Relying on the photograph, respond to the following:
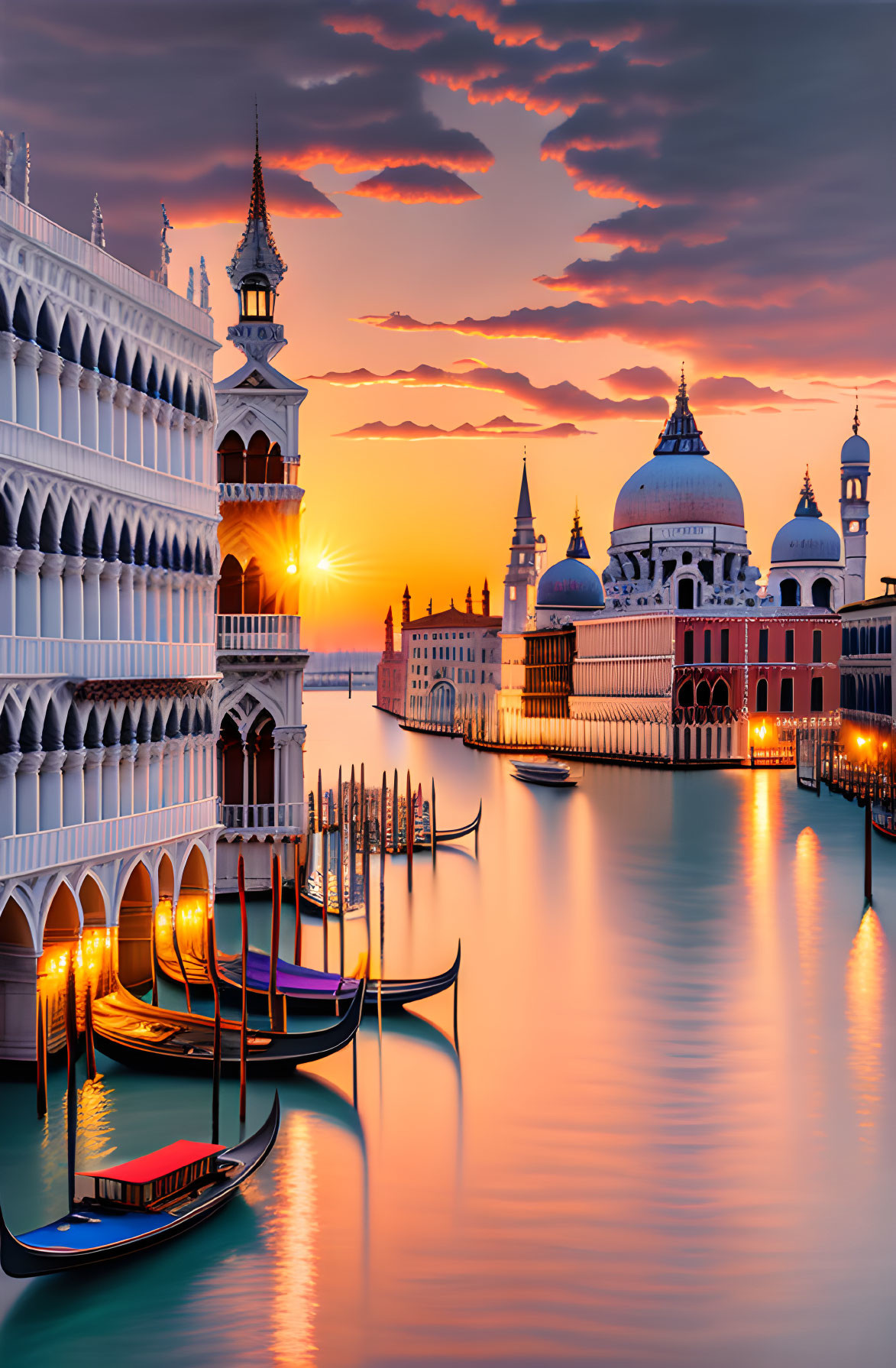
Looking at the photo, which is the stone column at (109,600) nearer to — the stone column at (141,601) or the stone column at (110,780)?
the stone column at (141,601)

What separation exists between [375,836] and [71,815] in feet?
69.3

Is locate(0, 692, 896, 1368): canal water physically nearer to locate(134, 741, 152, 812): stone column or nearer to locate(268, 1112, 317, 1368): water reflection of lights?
locate(268, 1112, 317, 1368): water reflection of lights

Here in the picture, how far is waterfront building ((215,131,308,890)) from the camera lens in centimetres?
2411

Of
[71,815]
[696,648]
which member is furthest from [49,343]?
[696,648]

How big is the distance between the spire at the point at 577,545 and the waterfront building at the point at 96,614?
7304 cm

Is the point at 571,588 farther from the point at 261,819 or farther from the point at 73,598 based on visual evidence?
the point at 73,598

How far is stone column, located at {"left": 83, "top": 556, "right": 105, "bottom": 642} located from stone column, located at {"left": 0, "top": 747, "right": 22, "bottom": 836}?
2052mm

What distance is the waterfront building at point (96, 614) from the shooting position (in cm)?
1348

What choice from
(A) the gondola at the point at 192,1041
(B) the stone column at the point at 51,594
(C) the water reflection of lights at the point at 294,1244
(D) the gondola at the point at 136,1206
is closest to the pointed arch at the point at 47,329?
(B) the stone column at the point at 51,594

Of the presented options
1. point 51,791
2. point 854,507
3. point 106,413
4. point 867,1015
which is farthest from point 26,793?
point 854,507

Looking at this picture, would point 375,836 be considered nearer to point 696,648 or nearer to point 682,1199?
point 682,1199

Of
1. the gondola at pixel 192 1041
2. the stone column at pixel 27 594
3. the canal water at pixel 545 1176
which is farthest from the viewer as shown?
the gondola at pixel 192 1041

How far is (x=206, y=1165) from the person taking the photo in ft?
38.8

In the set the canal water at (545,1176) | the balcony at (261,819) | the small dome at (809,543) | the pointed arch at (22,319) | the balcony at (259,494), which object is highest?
the small dome at (809,543)
